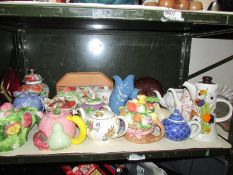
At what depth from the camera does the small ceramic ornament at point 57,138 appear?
25.5 inches

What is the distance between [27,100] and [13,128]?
0.19m

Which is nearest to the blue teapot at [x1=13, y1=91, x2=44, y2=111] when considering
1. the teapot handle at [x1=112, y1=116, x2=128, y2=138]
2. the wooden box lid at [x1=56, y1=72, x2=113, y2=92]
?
the wooden box lid at [x1=56, y1=72, x2=113, y2=92]

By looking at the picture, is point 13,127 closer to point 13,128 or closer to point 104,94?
point 13,128

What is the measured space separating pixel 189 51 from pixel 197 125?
25.7 inches

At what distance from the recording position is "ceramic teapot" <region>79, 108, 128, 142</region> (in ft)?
2.21

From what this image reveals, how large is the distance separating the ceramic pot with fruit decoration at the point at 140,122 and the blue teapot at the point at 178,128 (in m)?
0.02

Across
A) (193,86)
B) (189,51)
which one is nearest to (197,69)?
(189,51)

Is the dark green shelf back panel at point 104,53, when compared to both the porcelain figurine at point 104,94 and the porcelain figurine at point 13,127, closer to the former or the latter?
the porcelain figurine at point 104,94

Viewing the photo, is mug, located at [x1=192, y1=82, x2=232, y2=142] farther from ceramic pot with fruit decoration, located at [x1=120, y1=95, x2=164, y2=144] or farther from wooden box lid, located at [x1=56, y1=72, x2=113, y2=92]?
wooden box lid, located at [x1=56, y1=72, x2=113, y2=92]

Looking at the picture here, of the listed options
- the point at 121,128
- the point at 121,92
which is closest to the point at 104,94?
the point at 121,92

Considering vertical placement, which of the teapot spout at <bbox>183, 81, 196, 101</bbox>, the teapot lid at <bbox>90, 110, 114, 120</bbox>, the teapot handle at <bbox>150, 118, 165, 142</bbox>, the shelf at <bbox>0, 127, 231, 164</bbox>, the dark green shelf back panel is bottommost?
the shelf at <bbox>0, 127, 231, 164</bbox>

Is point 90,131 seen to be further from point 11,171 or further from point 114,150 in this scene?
point 11,171

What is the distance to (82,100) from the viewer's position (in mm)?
873

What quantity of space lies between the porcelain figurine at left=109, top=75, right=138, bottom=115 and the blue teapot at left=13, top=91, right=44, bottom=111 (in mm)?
286
